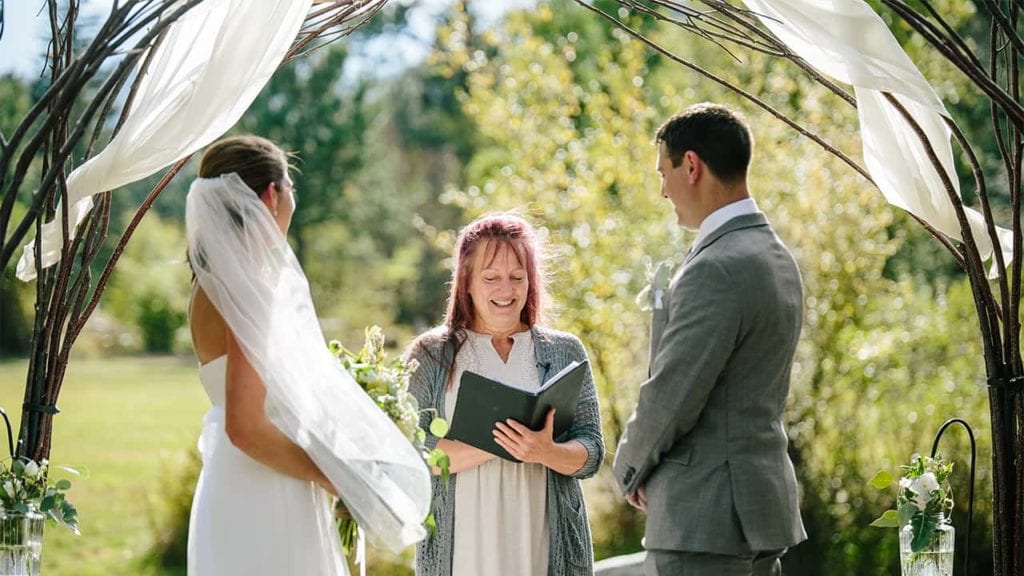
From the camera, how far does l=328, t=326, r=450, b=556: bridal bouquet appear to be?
341 centimetres

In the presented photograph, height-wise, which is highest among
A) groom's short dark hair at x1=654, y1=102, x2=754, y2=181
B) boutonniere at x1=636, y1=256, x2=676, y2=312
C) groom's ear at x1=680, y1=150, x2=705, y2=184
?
groom's short dark hair at x1=654, y1=102, x2=754, y2=181

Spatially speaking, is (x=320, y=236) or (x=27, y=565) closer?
(x=27, y=565)

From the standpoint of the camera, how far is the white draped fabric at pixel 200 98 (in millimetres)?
3781

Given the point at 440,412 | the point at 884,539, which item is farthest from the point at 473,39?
the point at 440,412

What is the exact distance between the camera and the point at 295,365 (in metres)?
3.18

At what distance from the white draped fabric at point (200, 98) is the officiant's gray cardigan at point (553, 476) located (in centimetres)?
100

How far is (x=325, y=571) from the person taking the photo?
327 cm

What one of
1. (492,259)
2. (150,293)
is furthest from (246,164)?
(150,293)

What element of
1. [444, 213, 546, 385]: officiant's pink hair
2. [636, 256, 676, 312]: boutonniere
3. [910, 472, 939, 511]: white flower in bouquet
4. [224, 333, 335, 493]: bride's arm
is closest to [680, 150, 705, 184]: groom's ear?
[636, 256, 676, 312]: boutonniere

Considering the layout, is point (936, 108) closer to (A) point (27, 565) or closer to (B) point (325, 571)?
(B) point (325, 571)

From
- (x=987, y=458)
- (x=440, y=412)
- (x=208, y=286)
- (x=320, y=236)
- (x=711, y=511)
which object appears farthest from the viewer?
(x=320, y=236)

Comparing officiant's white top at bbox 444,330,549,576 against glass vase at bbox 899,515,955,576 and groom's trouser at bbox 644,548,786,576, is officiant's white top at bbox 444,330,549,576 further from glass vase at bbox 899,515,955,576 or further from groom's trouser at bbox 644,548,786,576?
glass vase at bbox 899,515,955,576

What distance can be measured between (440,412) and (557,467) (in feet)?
1.50

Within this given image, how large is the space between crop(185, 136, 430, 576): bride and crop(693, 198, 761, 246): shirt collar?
1.02 meters
